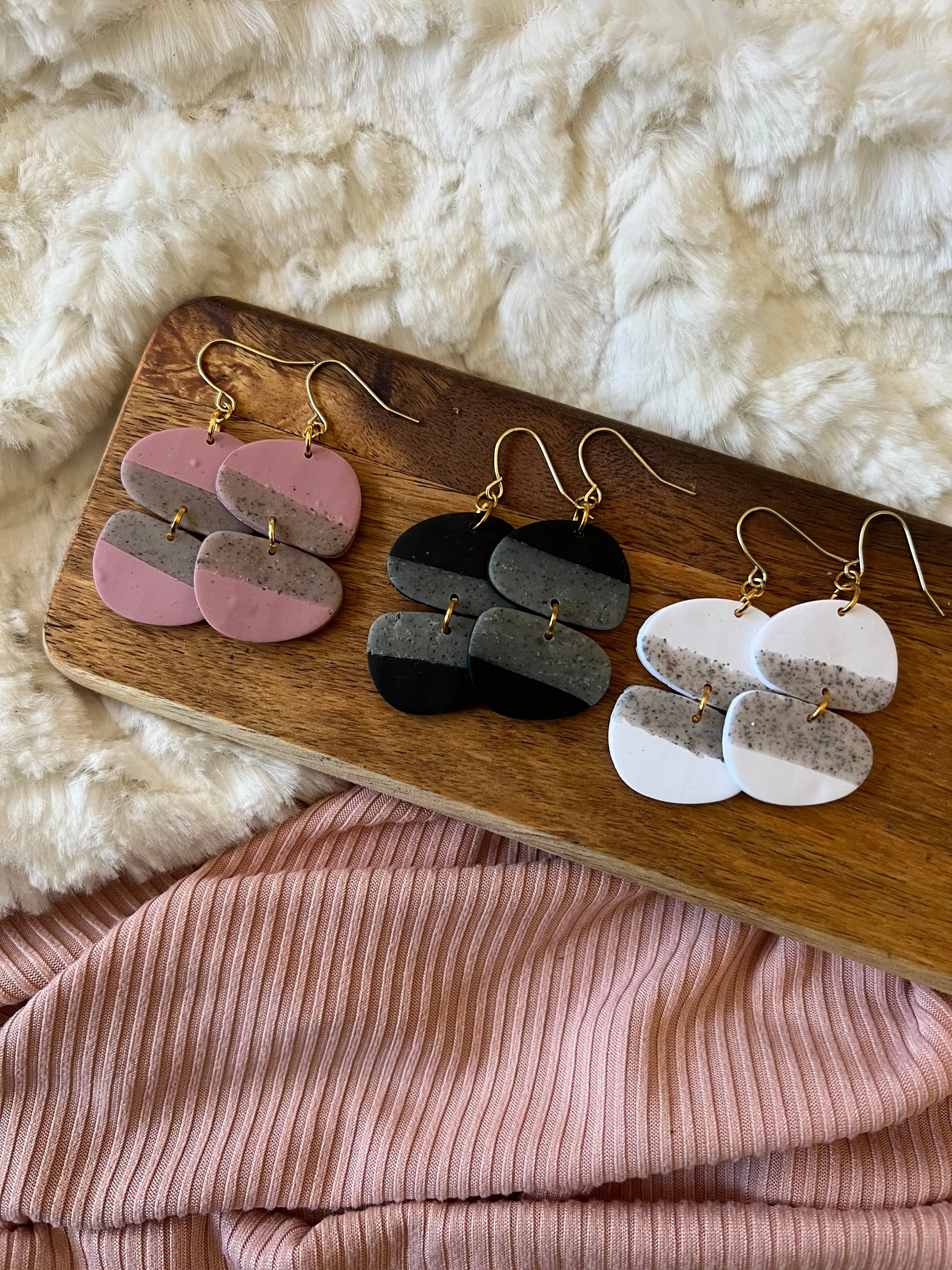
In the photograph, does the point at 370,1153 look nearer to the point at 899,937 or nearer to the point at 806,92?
the point at 899,937

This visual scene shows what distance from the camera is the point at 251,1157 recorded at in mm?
536

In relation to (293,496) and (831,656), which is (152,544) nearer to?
(293,496)

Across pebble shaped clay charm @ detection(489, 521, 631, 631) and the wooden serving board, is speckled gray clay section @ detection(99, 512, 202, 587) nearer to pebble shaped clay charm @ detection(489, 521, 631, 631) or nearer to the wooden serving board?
the wooden serving board

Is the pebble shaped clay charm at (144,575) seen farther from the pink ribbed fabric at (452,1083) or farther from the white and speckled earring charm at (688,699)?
the white and speckled earring charm at (688,699)

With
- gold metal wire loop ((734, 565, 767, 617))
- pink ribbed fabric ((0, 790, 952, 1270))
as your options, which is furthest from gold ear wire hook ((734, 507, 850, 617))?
pink ribbed fabric ((0, 790, 952, 1270))

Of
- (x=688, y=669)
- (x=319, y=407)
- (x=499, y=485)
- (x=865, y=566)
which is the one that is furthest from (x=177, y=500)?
(x=865, y=566)

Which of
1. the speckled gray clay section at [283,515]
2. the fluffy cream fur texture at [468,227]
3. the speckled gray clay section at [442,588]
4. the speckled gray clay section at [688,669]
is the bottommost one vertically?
the speckled gray clay section at [688,669]

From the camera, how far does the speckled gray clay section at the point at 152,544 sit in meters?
0.58

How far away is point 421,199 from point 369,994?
1.79 feet

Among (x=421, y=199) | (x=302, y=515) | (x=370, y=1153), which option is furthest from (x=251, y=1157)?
Answer: (x=421, y=199)

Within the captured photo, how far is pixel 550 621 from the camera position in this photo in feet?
1.86

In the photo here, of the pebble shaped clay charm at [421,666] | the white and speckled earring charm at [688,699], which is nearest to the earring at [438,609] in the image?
the pebble shaped clay charm at [421,666]

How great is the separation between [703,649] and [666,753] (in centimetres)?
7

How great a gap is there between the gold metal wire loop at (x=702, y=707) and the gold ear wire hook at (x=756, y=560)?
0.07 metres
